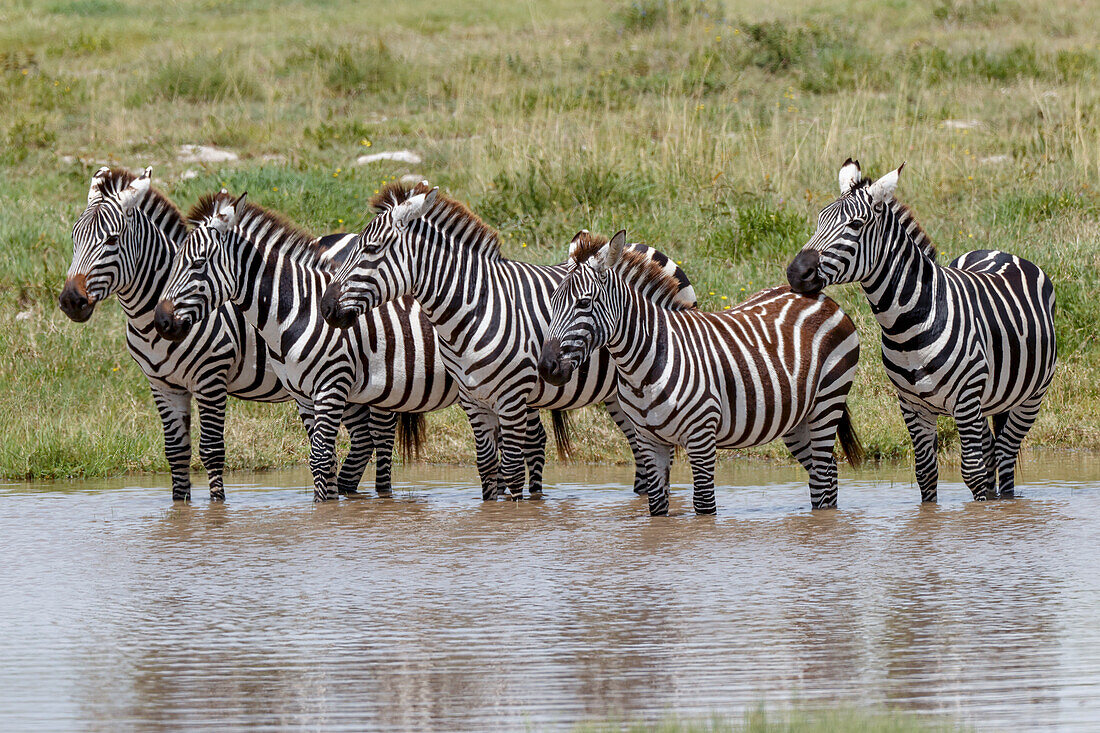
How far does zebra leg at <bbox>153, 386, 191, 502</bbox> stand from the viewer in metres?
9.09

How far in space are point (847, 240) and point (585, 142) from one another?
8565 millimetres

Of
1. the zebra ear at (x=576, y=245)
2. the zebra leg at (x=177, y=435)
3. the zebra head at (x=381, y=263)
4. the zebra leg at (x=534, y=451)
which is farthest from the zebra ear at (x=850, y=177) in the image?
the zebra leg at (x=177, y=435)

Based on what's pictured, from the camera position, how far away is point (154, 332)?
9.09m

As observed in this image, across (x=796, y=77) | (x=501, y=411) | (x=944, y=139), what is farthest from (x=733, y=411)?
(x=796, y=77)

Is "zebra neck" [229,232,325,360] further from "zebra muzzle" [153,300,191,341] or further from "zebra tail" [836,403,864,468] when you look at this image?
"zebra tail" [836,403,864,468]

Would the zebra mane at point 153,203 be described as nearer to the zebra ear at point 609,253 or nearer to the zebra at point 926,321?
the zebra ear at point 609,253

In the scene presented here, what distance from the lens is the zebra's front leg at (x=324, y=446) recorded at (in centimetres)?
881

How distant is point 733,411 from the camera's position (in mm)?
7980

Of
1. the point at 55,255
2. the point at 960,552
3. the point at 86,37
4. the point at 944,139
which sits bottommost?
the point at 960,552

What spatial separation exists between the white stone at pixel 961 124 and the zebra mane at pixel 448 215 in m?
9.69

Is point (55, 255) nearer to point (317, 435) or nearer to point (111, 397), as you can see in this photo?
point (111, 397)

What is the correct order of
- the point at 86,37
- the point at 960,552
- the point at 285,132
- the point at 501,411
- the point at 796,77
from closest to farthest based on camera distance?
the point at 960,552
the point at 501,411
the point at 285,132
the point at 796,77
the point at 86,37

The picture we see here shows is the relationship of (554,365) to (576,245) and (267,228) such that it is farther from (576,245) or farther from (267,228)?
(267,228)

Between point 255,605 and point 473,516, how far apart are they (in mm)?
2493
